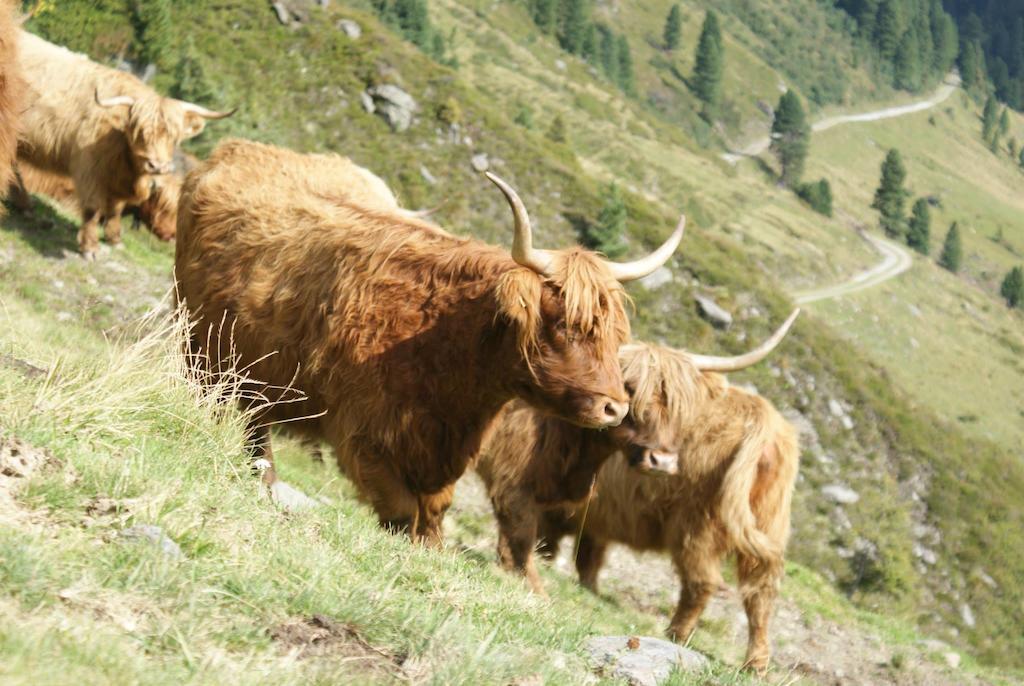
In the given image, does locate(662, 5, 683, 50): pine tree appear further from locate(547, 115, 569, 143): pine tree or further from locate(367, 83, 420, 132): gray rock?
locate(367, 83, 420, 132): gray rock

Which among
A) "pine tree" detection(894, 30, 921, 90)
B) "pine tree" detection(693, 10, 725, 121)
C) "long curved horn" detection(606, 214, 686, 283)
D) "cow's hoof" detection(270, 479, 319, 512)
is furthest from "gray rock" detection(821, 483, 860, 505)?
"pine tree" detection(894, 30, 921, 90)

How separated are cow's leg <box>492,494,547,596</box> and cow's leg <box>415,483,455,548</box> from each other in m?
1.98

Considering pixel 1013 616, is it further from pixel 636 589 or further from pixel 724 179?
pixel 724 179

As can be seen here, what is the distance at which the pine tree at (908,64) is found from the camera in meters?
175

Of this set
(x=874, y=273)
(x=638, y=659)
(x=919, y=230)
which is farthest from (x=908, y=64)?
(x=638, y=659)

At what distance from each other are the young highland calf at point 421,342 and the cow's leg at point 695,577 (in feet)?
11.3

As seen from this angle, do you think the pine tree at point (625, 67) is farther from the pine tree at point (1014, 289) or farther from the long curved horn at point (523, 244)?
the long curved horn at point (523, 244)

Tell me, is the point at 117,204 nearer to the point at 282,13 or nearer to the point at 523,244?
the point at 523,244

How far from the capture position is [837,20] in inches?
7121

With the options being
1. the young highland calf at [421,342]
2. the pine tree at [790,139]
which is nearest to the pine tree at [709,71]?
the pine tree at [790,139]

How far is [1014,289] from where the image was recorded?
10250cm

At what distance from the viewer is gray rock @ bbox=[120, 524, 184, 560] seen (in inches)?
128

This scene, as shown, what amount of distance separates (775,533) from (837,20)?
190 metres

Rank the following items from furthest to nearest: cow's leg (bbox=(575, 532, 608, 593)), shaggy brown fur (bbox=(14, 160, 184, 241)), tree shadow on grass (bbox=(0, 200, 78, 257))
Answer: shaggy brown fur (bbox=(14, 160, 184, 241)) < tree shadow on grass (bbox=(0, 200, 78, 257)) < cow's leg (bbox=(575, 532, 608, 593))
